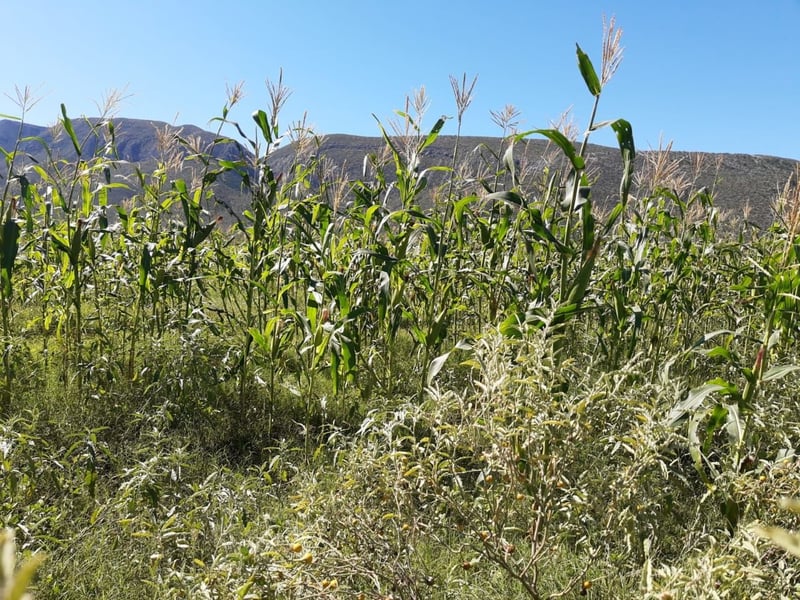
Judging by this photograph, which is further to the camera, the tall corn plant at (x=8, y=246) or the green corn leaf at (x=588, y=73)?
the tall corn plant at (x=8, y=246)

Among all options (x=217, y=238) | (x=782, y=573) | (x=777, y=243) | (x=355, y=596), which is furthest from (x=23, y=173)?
(x=777, y=243)

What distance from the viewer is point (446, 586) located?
1878 mm

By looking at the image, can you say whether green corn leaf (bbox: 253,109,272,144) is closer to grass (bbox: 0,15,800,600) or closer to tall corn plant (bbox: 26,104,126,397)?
grass (bbox: 0,15,800,600)

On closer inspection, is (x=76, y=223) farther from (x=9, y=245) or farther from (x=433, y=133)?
(x=433, y=133)

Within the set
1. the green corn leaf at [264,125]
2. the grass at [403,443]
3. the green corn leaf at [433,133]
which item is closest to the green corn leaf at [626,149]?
the grass at [403,443]

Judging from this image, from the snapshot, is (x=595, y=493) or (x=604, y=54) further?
(x=604, y=54)

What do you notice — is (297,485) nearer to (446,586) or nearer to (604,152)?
(446,586)

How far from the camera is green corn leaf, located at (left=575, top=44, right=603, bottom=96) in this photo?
2147mm

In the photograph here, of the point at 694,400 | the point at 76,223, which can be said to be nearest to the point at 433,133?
the point at 694,400

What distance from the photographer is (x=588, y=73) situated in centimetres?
219

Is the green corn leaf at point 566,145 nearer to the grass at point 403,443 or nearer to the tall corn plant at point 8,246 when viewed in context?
the grass at point 403,443

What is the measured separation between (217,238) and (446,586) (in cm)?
323

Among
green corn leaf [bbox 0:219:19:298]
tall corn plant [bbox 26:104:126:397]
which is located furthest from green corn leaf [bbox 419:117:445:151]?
green corn leaf [bbox 0:219:19:298]

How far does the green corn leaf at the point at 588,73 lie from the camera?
215 cm
